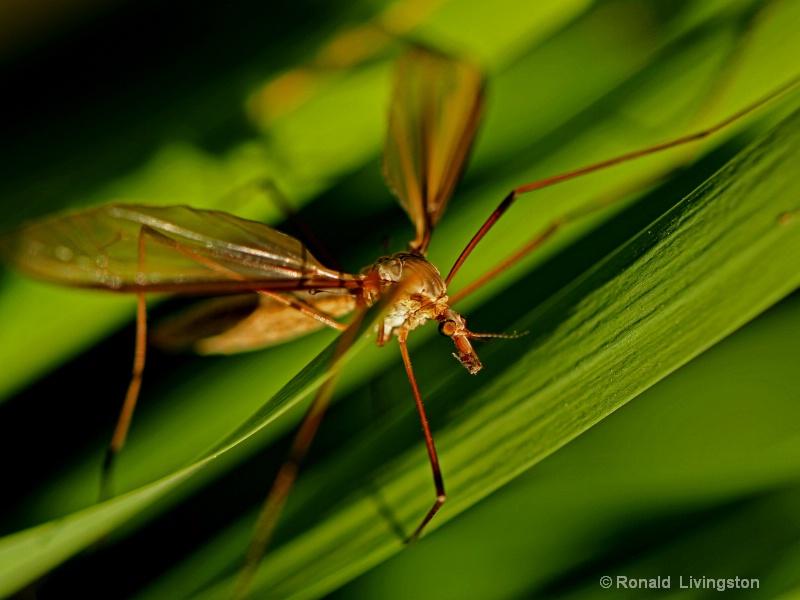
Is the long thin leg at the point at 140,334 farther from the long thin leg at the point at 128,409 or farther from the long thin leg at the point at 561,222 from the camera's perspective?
the long thin leg at the point at 561,222

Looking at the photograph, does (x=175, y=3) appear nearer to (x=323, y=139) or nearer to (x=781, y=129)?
(x=323, y=139)

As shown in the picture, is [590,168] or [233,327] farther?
[233,327]

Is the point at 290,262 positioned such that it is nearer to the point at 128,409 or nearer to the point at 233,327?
the point at 233,327

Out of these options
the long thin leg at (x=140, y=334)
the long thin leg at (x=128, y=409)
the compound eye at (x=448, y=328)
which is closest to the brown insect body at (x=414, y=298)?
the compound eye at (x=448, y=328)

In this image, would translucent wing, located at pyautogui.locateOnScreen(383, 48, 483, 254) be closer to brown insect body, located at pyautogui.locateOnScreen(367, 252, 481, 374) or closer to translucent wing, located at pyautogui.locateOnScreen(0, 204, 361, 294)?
brown insect body, located at pyautogui.locateOnScreen(367, 252, 481, 374)

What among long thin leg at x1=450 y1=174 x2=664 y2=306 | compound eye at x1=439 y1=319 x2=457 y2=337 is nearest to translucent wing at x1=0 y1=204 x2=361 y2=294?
compound eye at x1=439 y1=319 x2=457 y2=337

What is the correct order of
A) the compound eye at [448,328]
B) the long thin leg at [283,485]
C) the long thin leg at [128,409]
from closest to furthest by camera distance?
→ the long thin leg at [283,485]
the long thin leg at [128,409]
the compound eye at [448,328]

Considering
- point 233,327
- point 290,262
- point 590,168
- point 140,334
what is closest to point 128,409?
point 140,334
